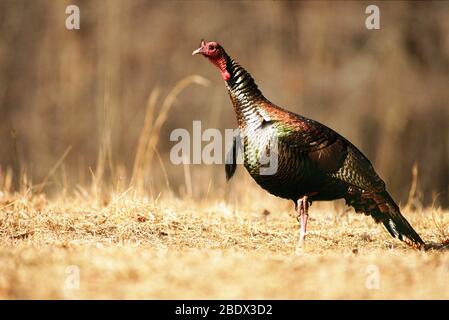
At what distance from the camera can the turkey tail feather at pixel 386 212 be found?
212 inches

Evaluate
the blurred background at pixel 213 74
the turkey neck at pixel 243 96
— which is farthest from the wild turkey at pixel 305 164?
the blurred background at pixel 213 74

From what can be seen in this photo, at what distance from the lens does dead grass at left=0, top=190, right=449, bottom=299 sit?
3.95m

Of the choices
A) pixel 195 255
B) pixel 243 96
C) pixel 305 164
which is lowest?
pixel 195 255

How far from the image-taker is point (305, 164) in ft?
17.3

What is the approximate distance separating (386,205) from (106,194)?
305cm

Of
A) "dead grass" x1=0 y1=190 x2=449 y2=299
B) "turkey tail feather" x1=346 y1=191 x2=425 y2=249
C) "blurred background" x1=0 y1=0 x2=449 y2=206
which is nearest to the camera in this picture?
"dead grass" x1=0 y1=190 x2=449 y2=299

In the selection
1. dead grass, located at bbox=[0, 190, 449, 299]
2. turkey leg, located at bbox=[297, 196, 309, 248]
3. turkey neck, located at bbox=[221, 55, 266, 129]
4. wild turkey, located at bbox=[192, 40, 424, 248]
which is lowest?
dead grass, located at bbox=[0, 190, 449, 299]

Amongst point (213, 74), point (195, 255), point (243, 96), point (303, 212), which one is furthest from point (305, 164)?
point (213, 74)

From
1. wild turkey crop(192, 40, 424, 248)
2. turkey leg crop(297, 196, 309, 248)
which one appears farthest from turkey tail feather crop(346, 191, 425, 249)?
turkey leg crop(297, 196, 309, 248)

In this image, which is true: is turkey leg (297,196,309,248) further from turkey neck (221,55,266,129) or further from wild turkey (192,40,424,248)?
turkey neck (221,55,266,129)

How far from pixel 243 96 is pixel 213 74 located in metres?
11.6

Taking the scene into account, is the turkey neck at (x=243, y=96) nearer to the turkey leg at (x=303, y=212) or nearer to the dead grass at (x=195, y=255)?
the turkey leg at (x=303, y=212)

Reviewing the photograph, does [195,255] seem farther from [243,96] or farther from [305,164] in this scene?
[243,96]
